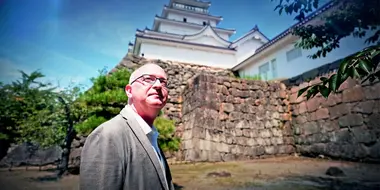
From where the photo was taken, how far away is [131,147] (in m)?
0.84

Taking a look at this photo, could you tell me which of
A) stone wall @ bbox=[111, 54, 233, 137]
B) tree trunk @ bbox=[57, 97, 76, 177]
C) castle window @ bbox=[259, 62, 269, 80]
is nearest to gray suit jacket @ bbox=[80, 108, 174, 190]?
tree trunk @ bbox=[57, 97, 76, 177]

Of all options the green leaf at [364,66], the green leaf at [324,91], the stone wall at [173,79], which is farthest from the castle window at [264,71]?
the green leaf at [364,66]

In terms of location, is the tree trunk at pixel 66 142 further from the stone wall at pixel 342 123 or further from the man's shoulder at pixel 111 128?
the stone wall at pixel 342 123

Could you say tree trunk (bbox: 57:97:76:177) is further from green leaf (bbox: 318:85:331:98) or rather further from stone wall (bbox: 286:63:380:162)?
stone wall (bbox: 286:63:380:162)

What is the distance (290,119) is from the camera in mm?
6527

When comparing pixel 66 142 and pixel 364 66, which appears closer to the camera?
pixel 364 66

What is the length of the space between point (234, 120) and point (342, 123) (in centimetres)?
264

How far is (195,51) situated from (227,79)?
399 inches

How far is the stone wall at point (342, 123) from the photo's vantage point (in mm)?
4281

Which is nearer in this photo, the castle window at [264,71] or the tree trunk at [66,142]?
the tree trunk at [66,142]

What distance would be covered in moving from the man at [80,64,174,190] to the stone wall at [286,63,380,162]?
517 centimetres

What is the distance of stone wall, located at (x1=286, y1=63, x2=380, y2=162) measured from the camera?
4.28 m

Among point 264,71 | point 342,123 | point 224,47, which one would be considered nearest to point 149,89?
point 342,123

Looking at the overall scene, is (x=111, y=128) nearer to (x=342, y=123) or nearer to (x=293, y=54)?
(x=342, y=123)
